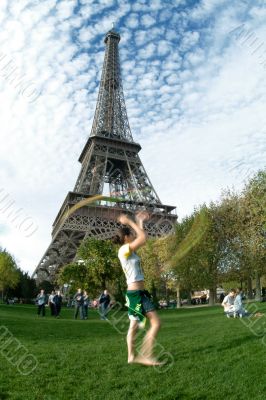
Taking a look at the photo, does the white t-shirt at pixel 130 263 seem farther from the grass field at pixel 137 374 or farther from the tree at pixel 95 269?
the tree at pixel 95 269

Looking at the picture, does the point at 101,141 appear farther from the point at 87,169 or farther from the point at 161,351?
the point at 161,351

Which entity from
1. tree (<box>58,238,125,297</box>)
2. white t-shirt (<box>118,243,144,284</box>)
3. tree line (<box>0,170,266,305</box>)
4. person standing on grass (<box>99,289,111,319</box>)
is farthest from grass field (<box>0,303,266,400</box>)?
tree (<box>58,238,125,297</box>)

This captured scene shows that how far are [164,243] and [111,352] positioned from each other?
147ft

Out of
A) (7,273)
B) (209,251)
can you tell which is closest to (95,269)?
(209,251)

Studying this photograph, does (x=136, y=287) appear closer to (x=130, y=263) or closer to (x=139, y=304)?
(x=139, y=304)

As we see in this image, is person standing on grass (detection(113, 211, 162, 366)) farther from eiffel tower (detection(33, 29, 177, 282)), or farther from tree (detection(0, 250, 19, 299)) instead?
tree (detection(0, 250, 19, 299))

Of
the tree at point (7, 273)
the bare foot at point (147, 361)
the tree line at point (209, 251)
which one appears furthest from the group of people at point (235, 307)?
the tree at point (7, 273)

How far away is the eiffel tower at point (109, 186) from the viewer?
218ft

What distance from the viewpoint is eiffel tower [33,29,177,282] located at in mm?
66562

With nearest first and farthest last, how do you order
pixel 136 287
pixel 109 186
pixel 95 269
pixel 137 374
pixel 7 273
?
pixel 137 374
pixel 136 287
pixel 95 269
pixel 7 273
pixel 109 186

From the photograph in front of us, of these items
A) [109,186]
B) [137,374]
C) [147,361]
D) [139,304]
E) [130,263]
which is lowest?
[137,374]

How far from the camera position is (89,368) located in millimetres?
7555

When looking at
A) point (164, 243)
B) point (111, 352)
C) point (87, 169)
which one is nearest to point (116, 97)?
point (87, 169)

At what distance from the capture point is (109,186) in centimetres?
7862
